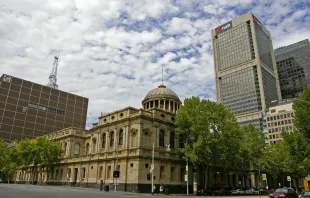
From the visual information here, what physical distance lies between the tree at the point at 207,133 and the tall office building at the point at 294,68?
148668 mm

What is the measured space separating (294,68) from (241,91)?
175 ft

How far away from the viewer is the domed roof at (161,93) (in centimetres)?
6108

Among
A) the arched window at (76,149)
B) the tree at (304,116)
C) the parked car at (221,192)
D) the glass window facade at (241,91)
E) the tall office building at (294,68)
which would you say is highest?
the tall office building at (294,68)

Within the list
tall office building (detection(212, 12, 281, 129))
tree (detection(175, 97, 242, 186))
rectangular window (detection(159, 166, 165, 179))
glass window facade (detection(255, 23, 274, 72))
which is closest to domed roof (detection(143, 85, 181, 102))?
tree (detection(175, 97, 242, 186))

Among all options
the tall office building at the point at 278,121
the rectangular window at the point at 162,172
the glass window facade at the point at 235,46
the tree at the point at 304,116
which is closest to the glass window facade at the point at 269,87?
the glass window facade at the point at 235,46

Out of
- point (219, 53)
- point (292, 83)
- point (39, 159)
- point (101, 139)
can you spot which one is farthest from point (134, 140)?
point (292, 83)

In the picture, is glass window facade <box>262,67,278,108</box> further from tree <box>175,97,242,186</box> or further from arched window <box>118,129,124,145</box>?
arched window <box>118,129,124,145</box>

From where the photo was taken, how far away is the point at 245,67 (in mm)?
158875

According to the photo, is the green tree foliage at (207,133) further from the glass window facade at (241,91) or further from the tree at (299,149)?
the glass window facade at (241,91)

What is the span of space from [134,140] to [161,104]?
17.0 meters

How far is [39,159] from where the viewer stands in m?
63.4

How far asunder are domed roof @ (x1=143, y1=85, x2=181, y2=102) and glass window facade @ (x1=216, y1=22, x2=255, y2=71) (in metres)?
111

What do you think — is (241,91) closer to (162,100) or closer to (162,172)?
(162,100)

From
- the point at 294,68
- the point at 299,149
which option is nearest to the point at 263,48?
the point at 294,68
